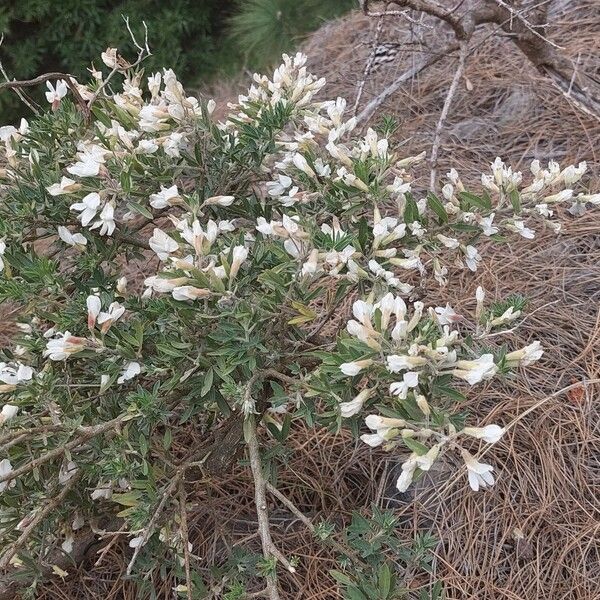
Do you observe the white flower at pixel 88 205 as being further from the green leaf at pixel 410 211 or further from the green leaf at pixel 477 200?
the green leaf at pixel 477 200

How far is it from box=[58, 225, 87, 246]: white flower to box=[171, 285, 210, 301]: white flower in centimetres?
32

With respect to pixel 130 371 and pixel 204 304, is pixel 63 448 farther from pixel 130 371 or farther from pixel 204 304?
pixel 204 304

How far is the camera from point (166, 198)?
1194mm

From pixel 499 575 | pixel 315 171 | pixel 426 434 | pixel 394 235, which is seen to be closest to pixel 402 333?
pixel 426 434

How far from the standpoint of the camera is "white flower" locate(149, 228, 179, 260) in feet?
3.73

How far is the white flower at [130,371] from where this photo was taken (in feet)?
3.94

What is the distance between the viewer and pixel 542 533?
5.02 ft

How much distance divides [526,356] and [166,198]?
626 mm

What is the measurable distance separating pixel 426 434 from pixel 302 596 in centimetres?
73

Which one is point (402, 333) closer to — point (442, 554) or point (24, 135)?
point (442, 554)

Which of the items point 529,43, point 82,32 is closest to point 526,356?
point 529,43

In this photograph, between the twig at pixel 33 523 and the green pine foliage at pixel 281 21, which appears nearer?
the twig at pixel 33 523

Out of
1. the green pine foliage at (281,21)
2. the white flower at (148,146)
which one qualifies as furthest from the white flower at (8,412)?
the green pine foliage at (281,21)

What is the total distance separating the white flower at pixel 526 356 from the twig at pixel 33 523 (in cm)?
76
